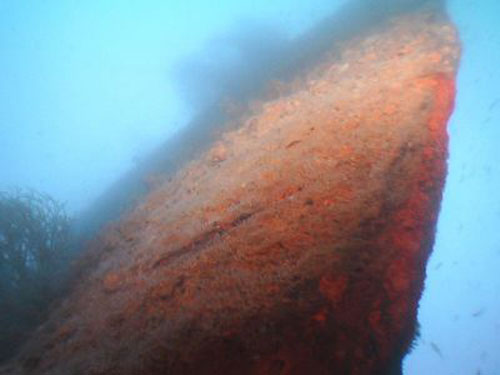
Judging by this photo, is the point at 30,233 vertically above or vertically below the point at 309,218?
above

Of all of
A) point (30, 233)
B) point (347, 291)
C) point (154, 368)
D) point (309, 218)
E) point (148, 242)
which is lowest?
point (347, 291)

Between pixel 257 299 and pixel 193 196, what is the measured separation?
2883 millimetres

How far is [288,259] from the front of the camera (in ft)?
9.11

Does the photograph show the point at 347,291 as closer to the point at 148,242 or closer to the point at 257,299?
the point at 257,299

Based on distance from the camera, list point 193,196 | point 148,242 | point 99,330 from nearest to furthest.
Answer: point 99,330 → point 148,242 → point 193,196

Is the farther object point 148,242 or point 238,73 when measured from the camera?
point 238,73

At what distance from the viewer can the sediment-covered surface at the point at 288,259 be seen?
2.30 m

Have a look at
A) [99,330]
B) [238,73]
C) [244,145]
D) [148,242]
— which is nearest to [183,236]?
[148,242]

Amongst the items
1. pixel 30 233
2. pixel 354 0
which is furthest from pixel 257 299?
pixel 354 0

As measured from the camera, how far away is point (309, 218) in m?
3.17

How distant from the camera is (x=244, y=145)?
20.8ft

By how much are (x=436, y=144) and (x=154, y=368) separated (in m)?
3.39

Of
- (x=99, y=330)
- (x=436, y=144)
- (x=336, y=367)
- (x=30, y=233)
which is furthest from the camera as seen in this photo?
(x=30, y=233)

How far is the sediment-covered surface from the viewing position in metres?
2.30
